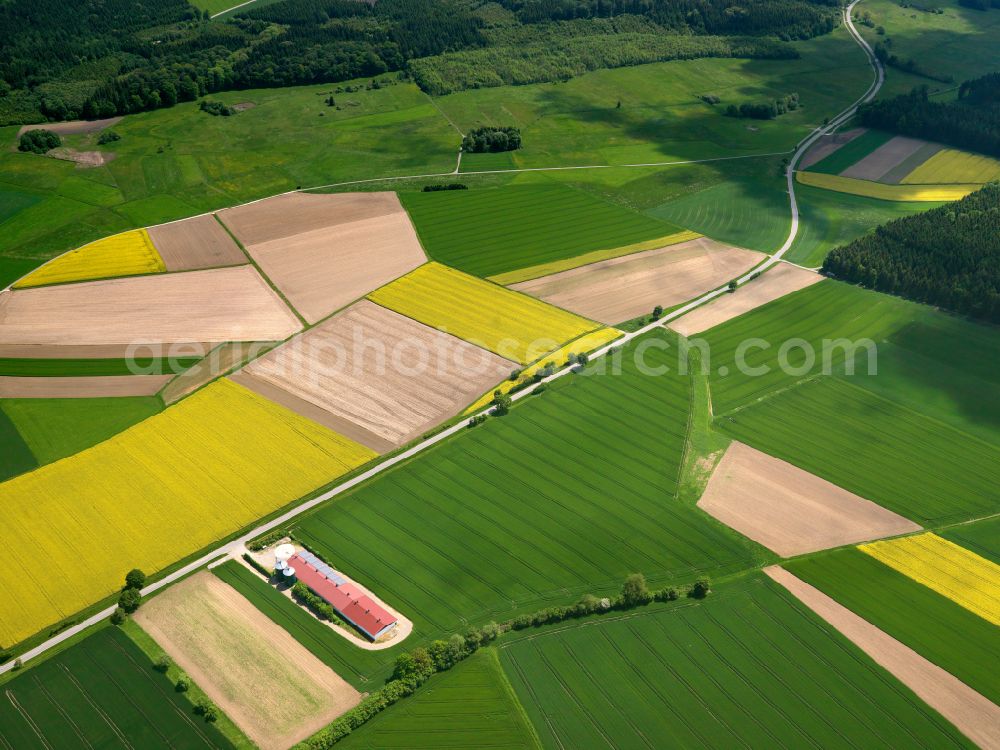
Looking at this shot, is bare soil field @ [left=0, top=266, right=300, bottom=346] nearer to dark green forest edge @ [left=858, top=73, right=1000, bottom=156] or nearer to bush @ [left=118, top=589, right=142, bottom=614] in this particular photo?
bush @ [left=118, top=589, right=142, bottom=614]

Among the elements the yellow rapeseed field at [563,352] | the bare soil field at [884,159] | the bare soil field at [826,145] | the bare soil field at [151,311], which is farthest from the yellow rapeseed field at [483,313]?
the bare soil field at [884,159]

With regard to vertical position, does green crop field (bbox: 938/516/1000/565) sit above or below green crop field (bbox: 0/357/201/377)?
below

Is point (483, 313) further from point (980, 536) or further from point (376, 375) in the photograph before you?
point (980, 536)

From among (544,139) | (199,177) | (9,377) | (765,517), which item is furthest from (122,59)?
(765,517)

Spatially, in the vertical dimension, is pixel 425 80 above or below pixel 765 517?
above

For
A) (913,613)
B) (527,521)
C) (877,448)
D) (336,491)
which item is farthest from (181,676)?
(877,448)

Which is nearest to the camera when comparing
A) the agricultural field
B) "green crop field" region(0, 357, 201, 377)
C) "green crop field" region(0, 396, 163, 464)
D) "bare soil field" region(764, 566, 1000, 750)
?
"bare soil field" region(764, 566, 1000, 750)

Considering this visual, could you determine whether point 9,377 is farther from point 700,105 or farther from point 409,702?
point 700,105

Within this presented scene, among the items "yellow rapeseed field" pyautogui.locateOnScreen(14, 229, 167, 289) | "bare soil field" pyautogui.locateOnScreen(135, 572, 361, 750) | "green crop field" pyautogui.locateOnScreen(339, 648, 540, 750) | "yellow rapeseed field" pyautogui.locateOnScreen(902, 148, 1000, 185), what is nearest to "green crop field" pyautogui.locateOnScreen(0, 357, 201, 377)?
"yellow rapeseed field" pyautogui.locateOnScreen(14, 229, 167, 289)
